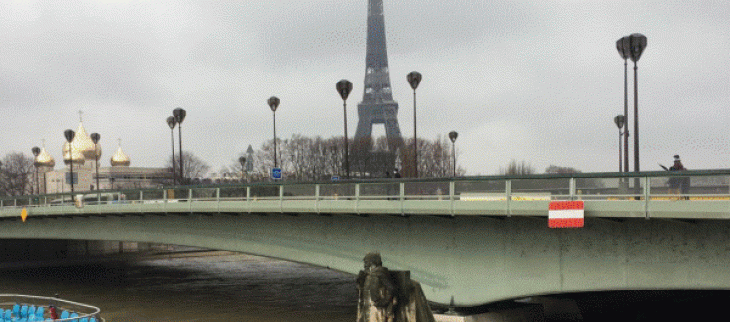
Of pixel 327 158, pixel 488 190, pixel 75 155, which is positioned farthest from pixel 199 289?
pixel 75 155

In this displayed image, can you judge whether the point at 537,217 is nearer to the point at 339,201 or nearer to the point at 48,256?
the point at 339,201

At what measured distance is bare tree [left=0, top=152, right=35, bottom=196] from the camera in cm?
13512

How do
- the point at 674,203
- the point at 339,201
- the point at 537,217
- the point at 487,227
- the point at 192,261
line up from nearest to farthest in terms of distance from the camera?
the point at 674,203
the point at 537,217
the point at 487,227
the point at 339,201
the point at 192,261

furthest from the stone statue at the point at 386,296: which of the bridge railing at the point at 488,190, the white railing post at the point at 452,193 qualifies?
the white railing post at the point at 452,193

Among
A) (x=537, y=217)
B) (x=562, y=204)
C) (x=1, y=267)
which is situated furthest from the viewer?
(x=1, y=267)

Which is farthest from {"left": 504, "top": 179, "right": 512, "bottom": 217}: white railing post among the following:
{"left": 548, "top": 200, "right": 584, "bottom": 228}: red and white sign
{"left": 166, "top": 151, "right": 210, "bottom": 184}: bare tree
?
{"left": 166, "top": 151, "right": 210, "bottom": 184}: bare tree

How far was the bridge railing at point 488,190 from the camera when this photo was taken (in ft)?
65.6

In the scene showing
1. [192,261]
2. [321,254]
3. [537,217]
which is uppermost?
[537,217]

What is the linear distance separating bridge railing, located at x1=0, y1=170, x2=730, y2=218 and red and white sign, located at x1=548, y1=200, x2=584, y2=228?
1.45 ft

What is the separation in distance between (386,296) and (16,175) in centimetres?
13669

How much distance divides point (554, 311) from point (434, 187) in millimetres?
10251

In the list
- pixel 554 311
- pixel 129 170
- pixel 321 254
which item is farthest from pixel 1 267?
pixel 129 170

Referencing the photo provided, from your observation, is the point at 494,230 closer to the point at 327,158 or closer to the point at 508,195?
the point at 508,195

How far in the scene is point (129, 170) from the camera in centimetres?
15912
